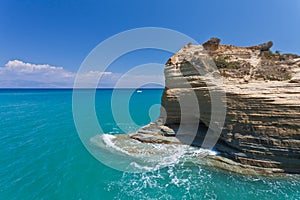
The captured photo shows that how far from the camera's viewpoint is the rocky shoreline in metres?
11.1

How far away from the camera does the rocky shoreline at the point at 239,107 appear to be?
36.4ft

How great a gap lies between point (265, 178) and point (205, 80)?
8.51 meters

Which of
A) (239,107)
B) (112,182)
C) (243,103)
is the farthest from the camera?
(239,107)

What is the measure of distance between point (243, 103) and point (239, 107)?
432mm

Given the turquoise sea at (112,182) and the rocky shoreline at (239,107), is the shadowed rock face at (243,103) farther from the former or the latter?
the turquoise sea at (112,182)

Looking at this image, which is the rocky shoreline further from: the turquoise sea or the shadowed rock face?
the turquoise sea

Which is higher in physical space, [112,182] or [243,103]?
[243,103]

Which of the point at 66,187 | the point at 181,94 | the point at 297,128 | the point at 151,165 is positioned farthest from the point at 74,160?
the point at 297,128

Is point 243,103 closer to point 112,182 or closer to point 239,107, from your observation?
point 239,107

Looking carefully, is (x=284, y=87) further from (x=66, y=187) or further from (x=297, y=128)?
(x=66, y=187)

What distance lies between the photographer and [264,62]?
1662 cm

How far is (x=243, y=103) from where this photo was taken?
12.5 metres

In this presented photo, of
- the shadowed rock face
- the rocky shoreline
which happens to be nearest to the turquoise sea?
the rocky shoreline

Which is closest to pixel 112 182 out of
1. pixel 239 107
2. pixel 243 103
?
pixel 239 107
